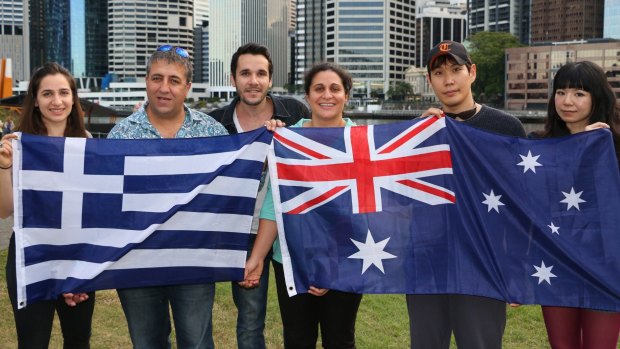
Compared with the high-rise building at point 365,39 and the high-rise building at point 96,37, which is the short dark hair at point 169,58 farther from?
the high-rise building at point 96,37

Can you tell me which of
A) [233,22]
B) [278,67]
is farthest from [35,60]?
[278,67]

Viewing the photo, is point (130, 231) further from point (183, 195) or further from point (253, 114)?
point (253, 114)

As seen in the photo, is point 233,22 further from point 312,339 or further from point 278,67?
→ point 312,339

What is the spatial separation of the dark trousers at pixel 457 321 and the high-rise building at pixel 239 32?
585 ft

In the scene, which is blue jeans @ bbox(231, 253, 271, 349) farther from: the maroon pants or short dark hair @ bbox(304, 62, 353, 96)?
the maroon pants

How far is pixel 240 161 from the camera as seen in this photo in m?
4.41

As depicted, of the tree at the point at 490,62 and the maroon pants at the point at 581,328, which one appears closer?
the maroon pants at the point at 581,328

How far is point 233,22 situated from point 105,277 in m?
185

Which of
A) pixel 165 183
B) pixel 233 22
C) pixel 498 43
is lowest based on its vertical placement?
pixel 165 183

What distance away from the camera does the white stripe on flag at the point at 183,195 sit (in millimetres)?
4273

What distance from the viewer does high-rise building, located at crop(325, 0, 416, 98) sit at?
150 m

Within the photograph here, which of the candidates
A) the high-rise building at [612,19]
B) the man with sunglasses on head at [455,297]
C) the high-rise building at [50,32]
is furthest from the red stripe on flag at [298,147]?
the high-rise building at [50,32]

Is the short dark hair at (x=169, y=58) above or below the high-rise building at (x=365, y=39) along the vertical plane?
below

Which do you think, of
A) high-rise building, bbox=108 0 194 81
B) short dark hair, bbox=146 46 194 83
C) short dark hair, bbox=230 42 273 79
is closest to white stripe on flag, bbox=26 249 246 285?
short dark hair, bbox=146 46 194 83
